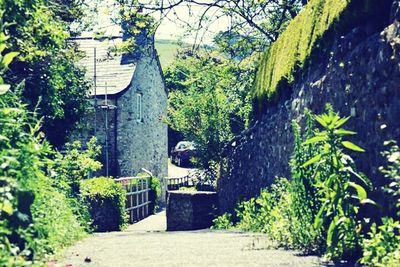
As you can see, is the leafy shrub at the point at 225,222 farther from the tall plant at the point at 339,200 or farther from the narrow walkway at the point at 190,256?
the tall plant at the point at 339,200

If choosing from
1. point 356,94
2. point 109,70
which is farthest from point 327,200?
point 109,70

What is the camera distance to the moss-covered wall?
5.70 metres

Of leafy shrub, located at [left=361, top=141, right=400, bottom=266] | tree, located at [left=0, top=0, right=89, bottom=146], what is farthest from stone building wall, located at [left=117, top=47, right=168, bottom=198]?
leafy shrub, located at [left=361, top=141, right=400, bottom=266]

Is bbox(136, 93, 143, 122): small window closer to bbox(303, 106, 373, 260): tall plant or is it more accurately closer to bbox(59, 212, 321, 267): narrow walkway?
bbox(59, 212, 321, 267): narrow walkway

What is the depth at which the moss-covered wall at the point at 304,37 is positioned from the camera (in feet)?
18.7

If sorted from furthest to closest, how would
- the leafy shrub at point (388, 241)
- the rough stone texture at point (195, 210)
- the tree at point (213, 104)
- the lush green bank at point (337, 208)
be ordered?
the tree at point (213, 104) → the rough stone texture at point (195, 210) → the lush green bank at point (337, 208) → the leafy shrub at point (388, 241)

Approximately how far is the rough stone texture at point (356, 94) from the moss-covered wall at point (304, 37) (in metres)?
0.16

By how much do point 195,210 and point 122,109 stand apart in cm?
948

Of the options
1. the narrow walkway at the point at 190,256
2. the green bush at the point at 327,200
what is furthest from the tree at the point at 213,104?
the green bush at the point at 327,200

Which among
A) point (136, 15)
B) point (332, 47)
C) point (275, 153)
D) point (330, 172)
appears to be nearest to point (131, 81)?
point (136, 15)

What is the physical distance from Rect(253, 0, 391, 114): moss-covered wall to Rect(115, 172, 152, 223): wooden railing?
8640 mm

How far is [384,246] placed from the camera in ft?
13.9

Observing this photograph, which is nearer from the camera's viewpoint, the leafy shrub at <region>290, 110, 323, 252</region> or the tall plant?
the tall plant

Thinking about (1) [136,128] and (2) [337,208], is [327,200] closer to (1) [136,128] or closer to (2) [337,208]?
(2) [337,208]
